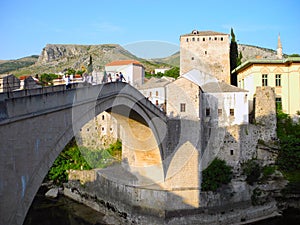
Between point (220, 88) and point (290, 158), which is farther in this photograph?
point (220, 88)

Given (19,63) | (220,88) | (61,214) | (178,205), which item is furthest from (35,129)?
(19,63)

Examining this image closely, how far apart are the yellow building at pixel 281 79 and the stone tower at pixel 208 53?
712cm

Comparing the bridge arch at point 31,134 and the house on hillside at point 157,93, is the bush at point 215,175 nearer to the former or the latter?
the house on hillside at point 157,93

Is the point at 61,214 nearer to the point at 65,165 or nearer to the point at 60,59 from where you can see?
the point at 65,165

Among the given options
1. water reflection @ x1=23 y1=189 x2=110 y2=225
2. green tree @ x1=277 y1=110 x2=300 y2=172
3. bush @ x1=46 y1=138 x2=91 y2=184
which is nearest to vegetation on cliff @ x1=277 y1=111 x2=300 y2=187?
green tree @ x1=277 y1=110 x2=300 y2=172

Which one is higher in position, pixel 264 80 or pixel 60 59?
pixel 60 59

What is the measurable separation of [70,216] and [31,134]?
578 inches

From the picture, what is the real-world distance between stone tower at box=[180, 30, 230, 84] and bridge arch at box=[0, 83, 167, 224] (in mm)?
22469

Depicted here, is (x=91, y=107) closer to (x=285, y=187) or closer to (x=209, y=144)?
(x=209, y=144)

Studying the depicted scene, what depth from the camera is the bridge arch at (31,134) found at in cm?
653

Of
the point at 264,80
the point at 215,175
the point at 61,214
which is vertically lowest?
the point at 61,214

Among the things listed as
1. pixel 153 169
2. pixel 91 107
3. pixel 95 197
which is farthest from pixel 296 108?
pixel 91 107

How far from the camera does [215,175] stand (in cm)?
1908

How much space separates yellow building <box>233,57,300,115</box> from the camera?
23.7m
